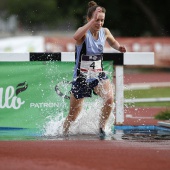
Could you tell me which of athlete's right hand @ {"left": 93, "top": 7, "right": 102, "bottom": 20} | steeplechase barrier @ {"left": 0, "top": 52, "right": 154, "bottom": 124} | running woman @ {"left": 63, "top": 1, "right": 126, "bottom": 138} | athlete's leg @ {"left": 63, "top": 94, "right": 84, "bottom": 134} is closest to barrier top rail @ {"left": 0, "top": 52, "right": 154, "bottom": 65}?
steeplechase barrier @ {"left": 0, "top": 52, "right": 154, "bottom": 124}

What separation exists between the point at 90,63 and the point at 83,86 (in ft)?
1.04

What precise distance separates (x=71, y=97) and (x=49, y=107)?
1.06 meters

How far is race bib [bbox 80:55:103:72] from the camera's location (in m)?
10.5

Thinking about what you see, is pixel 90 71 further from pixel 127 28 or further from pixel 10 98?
pixel 127 28

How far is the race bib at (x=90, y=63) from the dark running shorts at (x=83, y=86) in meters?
0.10

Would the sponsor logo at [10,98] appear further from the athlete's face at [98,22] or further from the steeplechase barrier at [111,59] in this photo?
the athlete's face at [98,22]

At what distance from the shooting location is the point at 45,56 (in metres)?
11.6

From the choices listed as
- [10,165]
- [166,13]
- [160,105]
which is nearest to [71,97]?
[10,165]

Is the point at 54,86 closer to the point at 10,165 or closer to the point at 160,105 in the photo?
the point at 10,165

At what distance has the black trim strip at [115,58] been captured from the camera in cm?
1164

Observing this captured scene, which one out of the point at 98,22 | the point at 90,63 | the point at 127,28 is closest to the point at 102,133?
the point at 90,63

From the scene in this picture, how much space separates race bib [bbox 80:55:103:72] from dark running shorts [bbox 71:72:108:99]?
102 mm

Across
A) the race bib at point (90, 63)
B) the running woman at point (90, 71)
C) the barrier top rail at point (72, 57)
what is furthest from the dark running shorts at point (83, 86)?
the barrier top rail at point (72, 57)

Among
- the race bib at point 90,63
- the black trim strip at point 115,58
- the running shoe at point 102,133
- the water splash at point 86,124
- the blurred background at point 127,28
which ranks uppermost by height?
the blurred background at point 127,28
